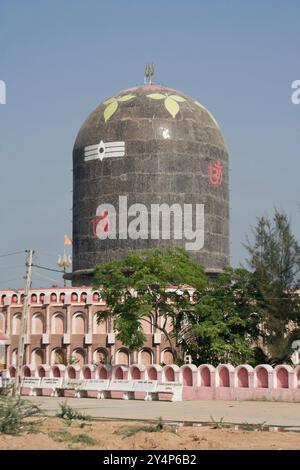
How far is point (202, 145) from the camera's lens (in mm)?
70438

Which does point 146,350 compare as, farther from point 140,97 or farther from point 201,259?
point 140,97

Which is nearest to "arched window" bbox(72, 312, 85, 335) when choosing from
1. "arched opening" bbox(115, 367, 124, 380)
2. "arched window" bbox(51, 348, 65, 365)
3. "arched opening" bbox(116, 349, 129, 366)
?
"arched window" bbox(51, 348, 65, 365)

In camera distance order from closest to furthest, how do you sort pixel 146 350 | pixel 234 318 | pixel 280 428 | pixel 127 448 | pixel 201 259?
pixel 127 448, pixel 280 428, pixel 234 318, pixel 146 350, pixel 201 259

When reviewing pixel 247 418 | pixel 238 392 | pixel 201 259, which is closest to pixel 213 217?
pixel 201 259

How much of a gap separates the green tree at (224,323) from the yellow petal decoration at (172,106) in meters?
24.3

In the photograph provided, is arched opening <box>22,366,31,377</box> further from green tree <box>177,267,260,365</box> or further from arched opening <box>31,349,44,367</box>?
arched opening <box>31,349,44,367</box>

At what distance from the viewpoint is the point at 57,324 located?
224 ft

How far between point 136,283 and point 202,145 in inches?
1016

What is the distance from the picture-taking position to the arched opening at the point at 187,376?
39281 millimetres

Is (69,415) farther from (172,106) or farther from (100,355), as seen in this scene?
(172,106)

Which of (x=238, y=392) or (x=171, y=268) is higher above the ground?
(x=171, y=268)

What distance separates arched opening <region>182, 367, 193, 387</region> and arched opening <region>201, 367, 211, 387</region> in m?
0.52

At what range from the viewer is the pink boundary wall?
36.0m

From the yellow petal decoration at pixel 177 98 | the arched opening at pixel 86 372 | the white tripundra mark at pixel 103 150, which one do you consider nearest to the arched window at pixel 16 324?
the white tripundra mark at pixel 103 150
